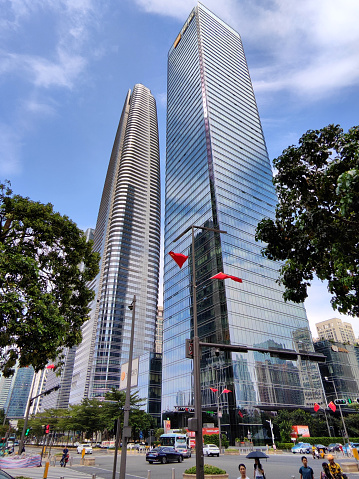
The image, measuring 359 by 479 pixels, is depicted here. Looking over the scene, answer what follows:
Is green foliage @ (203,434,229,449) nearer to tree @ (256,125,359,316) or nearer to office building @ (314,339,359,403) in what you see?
office building @ (314,339,359,403)

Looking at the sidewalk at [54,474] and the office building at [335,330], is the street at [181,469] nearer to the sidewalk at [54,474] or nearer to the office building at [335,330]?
the sidewalk at [54,474]

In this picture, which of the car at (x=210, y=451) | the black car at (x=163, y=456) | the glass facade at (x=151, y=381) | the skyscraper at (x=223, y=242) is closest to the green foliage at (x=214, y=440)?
the skyscraper at (x=223, y=242)

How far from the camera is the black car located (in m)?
31.4

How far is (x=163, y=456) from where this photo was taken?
31859 mm

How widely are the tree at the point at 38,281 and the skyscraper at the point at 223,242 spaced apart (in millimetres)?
48470

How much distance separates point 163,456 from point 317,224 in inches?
1213

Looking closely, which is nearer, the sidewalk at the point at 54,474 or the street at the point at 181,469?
the street at the point at 181,469

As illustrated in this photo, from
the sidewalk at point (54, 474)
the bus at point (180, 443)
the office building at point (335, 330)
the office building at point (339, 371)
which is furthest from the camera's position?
the office building at point (335, 330)

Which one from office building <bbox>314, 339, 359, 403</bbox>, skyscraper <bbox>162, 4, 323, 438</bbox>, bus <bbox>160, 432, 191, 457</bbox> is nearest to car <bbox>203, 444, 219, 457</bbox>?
bus <bbox>160, 432, 191, 457</bbox>

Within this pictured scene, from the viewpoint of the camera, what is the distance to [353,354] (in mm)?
92875

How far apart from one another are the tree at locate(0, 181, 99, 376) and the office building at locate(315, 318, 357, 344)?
177 metres

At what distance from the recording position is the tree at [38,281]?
43.1 feet

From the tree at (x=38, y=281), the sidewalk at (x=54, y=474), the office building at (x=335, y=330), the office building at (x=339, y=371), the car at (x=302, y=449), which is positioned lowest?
the sidewalk at (x=54, y=474)

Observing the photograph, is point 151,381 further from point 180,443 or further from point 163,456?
point 163,456
